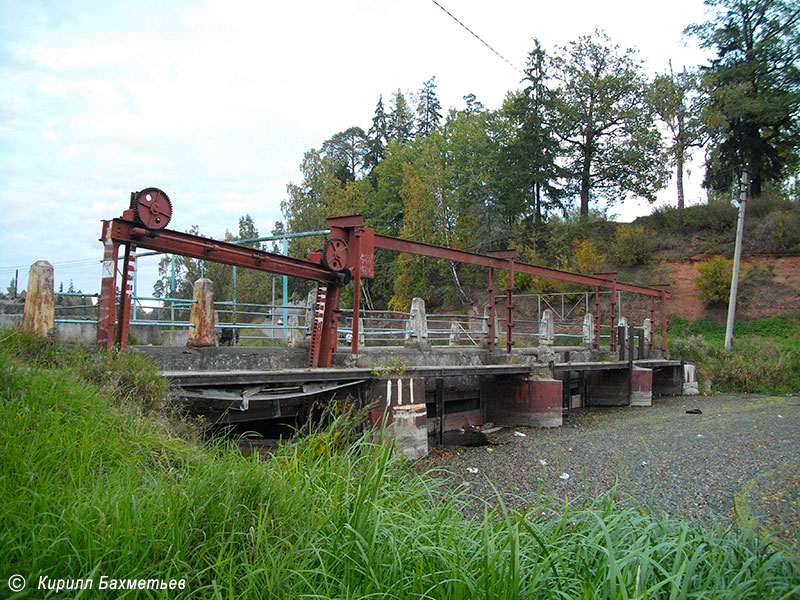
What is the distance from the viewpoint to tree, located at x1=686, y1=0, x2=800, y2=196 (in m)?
36.1

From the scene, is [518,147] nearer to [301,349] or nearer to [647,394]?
[647,394]

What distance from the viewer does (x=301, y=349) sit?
11117mm

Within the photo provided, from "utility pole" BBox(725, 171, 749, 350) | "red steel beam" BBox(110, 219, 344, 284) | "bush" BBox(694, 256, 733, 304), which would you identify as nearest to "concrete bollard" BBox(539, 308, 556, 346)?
"red steel beam" BBox(110, 219, 344, 284)

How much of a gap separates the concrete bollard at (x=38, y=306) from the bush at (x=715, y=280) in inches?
1296

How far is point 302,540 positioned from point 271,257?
6.89 metres

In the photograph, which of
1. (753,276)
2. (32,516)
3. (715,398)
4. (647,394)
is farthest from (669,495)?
(753,276)

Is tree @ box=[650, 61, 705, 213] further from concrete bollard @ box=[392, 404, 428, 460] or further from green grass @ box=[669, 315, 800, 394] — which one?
concrete bollard @ box=[392, 404, 428, 460]

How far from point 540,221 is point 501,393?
3027 cm

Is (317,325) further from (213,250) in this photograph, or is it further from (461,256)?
(461,256)

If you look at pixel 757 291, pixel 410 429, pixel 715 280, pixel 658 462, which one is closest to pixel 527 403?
pixel 658 462

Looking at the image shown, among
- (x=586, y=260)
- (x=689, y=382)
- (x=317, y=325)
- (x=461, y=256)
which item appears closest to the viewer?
(x=317, y=325)

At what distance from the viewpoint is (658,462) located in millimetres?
10586

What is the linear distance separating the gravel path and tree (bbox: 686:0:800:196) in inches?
1054

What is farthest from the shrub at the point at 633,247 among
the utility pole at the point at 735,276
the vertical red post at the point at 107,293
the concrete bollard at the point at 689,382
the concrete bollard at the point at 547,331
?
the vertical red post at the point at 107,293
